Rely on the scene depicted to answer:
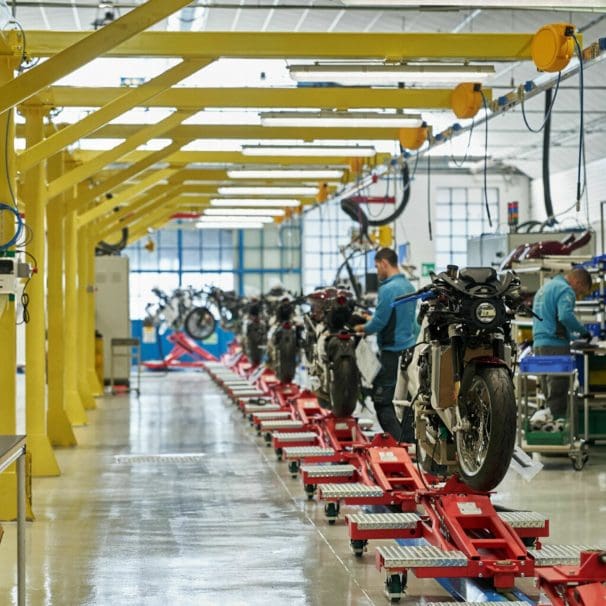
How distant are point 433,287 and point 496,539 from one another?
1.38 metres

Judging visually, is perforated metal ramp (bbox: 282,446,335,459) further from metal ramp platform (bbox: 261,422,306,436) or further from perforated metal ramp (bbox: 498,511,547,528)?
perforated metal ramp (bbox: 498,511,547,528)

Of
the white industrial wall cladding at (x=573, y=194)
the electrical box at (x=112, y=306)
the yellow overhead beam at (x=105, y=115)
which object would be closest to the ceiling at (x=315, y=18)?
the yellow overhead beam at (x=105, y=115)

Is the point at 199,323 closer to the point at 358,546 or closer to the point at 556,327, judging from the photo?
the point at 556,327

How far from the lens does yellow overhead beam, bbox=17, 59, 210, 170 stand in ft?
30.7

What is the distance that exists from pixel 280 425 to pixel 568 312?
334 centimetres

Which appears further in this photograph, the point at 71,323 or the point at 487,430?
the point at 71,323

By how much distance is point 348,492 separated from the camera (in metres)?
7.48

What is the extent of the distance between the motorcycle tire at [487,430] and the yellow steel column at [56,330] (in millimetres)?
6931

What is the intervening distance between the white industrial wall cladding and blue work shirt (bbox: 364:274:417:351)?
16.1 metres

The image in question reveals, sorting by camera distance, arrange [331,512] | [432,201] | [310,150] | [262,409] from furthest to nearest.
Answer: [432,201]
[262,409]
[310,150]
[331,512]

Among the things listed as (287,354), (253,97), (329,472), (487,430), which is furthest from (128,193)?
(487,430)

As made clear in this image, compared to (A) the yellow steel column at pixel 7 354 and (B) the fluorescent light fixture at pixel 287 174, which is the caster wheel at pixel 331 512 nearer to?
(A) the yellow steel column at pixel 7 354

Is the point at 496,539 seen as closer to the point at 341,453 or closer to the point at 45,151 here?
the point at 341,453

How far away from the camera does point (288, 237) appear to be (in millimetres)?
36750
